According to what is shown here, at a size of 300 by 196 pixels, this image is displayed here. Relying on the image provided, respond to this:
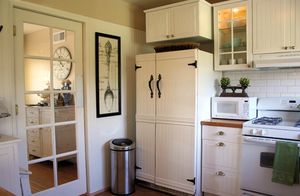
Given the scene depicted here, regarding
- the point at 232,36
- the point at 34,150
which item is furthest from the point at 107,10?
the point at 34,150

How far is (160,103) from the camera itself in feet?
10.1

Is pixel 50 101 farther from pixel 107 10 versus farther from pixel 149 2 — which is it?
pixel 149 2

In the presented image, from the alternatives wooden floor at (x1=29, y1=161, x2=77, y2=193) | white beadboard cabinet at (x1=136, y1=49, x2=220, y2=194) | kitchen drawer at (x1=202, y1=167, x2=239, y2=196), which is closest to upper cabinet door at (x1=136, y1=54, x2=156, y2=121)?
white beadboard cabinet at (x1=136, y1=49, x2=220, y2=194)

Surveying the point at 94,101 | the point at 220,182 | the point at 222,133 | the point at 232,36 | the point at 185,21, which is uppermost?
the point at 185,21

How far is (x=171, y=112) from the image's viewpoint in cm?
298

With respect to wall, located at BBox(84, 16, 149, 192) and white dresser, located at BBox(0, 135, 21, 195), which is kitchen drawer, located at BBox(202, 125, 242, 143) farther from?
white dresser, located at BBox(0, 135, 21, 195)

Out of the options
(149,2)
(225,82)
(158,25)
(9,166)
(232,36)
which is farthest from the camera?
(149,2)

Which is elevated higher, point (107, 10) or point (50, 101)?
point (107, 10)

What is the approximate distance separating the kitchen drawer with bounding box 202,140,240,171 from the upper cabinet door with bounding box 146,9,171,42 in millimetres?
1399

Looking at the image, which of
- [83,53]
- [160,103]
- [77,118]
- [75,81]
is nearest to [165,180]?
[160,103]

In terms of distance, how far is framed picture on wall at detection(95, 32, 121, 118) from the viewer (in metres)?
3.06

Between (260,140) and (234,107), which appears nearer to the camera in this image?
(260,140)

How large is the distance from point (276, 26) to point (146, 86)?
1.59 metres

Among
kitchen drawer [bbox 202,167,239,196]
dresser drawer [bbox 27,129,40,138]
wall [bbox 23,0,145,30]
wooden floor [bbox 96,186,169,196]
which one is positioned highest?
wall [bbox 23,0,145,30]
